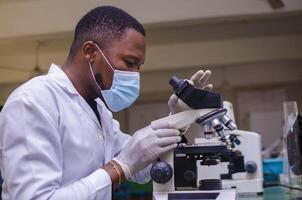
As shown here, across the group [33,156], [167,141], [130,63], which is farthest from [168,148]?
[33,156]

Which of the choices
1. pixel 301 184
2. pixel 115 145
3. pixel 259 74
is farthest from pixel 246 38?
pixel 115 145

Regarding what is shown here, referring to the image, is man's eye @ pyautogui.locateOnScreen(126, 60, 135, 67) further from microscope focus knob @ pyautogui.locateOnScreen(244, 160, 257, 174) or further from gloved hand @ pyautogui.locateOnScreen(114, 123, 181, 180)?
microscope focus knob @ pyautogui.locateOnScreen(244, 160, 257, 174)

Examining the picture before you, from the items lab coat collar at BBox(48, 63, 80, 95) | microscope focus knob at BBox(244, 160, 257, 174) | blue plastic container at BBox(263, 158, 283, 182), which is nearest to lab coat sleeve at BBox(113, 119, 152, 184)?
lab coat collar at BBox(48, 63, 80, 95)

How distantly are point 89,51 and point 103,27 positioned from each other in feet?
0.26

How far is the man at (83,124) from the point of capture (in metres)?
0.99

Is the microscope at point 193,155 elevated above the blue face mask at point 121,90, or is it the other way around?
the blue face mask at point 121,90

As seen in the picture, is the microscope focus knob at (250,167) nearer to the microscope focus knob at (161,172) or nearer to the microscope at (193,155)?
the microscope at (193,155)

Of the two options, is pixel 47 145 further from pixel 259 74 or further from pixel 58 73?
pixel 259 74

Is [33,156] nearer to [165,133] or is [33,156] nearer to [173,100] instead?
[165,133]

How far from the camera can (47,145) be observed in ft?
3.32

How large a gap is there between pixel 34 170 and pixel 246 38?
Result: 5541 millimetres

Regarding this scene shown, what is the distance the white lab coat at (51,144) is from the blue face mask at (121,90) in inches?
3.0

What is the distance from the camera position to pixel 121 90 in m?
1.27

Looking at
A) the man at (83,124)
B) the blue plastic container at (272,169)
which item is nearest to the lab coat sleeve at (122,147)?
the man at (83,124)
